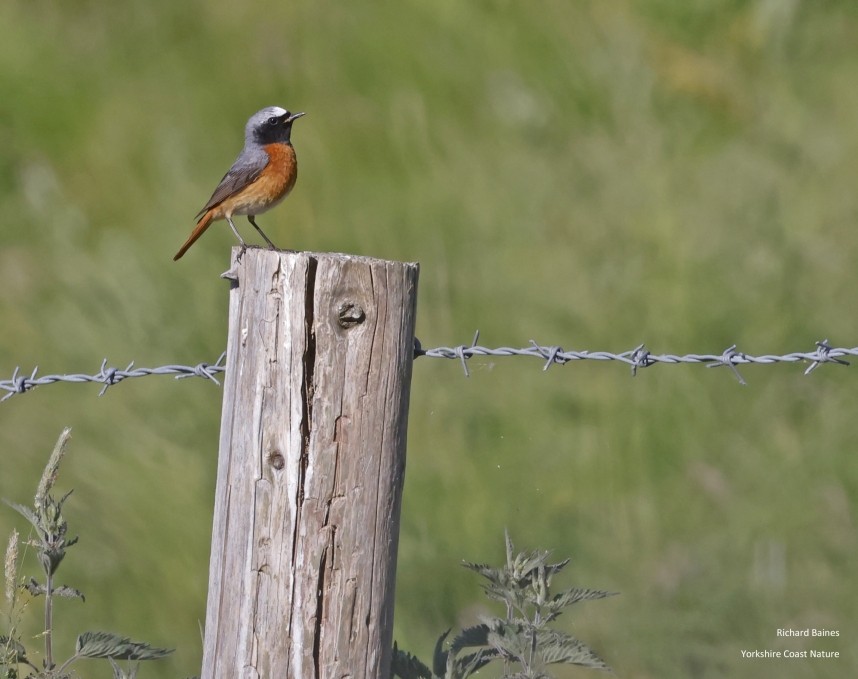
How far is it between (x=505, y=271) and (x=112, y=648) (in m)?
4.12

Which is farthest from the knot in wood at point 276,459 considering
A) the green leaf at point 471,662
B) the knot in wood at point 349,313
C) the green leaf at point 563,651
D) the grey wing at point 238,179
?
the grey wing at point 238,179

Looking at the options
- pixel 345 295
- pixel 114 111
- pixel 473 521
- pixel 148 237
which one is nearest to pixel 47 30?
pixel 114 111

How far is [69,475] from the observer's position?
6.01m

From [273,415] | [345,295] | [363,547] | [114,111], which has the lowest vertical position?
[363,547]

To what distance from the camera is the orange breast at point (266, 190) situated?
559 cm

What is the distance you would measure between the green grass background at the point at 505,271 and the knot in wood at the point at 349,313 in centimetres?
275

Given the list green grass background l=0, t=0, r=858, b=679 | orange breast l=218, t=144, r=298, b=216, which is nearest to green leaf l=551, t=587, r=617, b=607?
green grass background l=0, t=0, r=858, b=679

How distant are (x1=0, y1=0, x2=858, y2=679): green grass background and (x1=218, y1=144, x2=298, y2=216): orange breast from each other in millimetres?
981

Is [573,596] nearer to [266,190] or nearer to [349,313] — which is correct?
[349,313]

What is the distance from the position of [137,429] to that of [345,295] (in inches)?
150

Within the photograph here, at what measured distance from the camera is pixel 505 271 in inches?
272

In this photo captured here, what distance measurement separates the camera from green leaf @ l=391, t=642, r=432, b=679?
3055 millimetres

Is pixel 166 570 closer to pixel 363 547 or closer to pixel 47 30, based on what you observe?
pixel 363 547

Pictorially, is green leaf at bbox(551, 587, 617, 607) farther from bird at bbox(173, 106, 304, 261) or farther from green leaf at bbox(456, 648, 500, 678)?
bird at bbox(173, 106, 304, 261)
